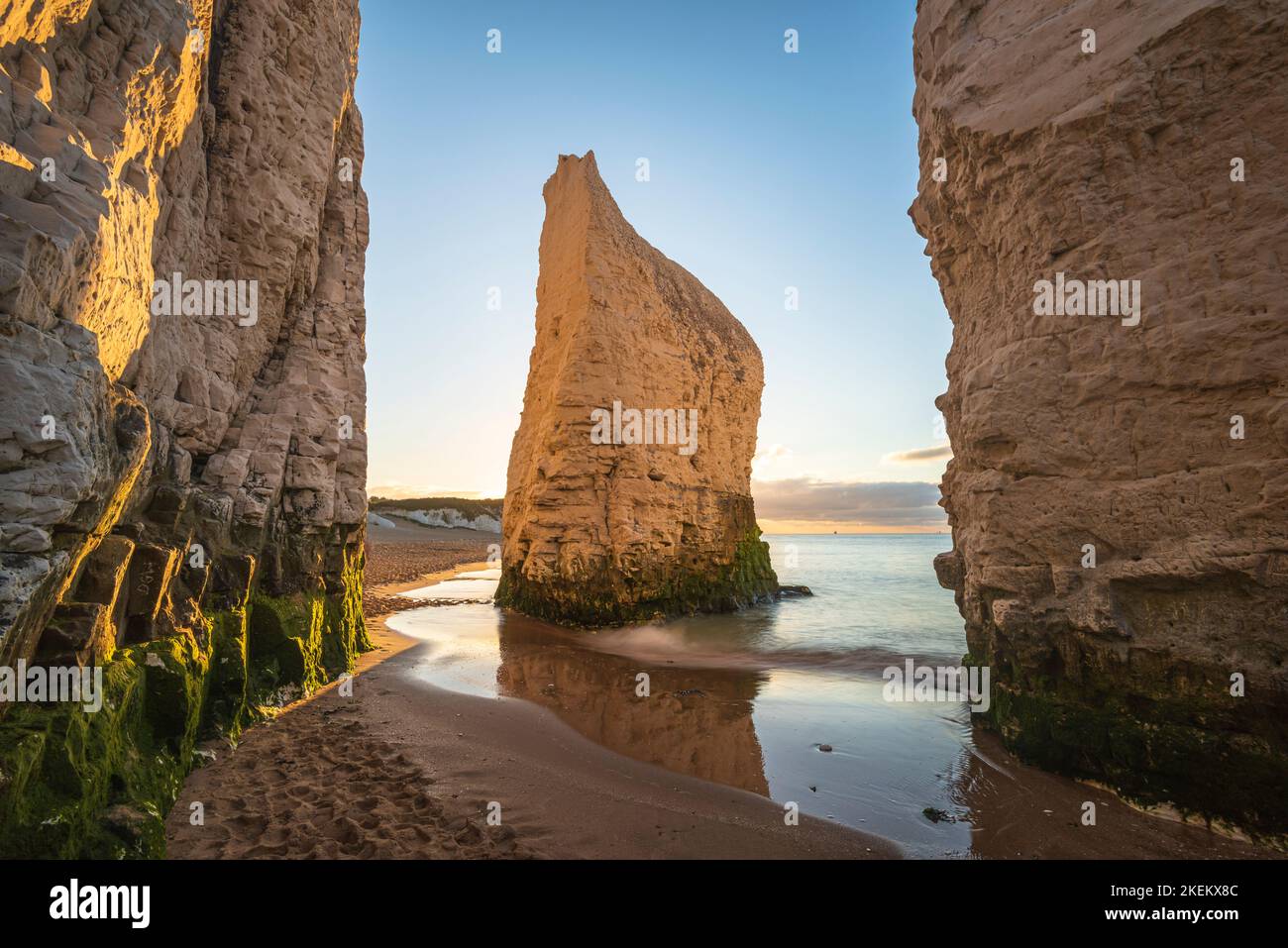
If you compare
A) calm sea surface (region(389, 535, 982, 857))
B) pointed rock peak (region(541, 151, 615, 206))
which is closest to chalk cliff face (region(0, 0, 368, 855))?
calm sea surface (region(389, 535, 982, 857))

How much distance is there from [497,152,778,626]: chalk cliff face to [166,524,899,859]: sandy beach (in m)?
8.00

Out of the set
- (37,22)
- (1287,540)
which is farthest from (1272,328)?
(37,22)

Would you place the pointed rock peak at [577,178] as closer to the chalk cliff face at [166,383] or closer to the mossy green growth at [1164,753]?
the chalk cliff face at [166,383]

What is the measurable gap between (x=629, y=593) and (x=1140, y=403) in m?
11.9

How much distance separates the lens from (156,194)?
18.8 ft

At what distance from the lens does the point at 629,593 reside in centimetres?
1580

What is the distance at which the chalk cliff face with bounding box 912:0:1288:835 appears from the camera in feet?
16.8

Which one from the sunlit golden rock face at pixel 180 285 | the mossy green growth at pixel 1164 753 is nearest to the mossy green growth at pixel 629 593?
the sunlit golden rock face at pixel 180 285

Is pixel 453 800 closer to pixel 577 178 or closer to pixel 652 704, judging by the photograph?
pixel 652 704

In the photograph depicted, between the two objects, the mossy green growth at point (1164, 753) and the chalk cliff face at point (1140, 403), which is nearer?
the mossy green growth at point (1164, 753)

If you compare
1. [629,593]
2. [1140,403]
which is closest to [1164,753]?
[1140,403]

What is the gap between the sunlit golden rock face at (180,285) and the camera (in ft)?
11.8

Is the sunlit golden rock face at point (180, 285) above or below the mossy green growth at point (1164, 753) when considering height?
above

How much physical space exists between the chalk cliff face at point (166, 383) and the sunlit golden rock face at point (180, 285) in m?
0.02
